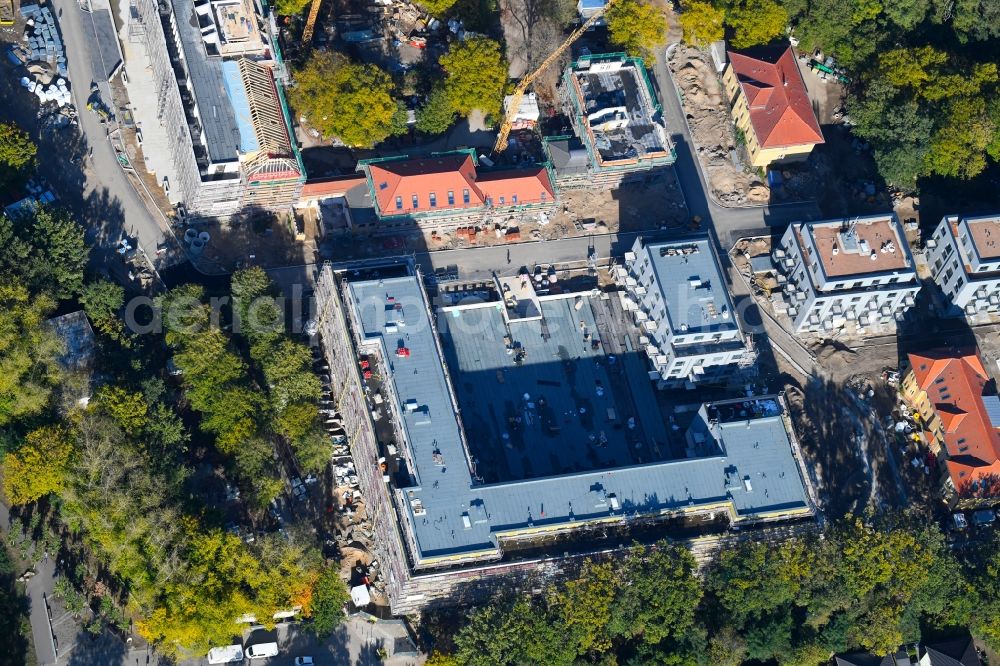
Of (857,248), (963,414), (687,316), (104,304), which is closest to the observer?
(104,304)

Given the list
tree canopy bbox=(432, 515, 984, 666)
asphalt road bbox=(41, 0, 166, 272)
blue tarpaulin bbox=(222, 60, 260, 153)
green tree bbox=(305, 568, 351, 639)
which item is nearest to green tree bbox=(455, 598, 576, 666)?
tree canopy bbox=(432, 515, 984, 666)

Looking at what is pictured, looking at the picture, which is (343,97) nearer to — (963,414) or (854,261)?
(854,261)

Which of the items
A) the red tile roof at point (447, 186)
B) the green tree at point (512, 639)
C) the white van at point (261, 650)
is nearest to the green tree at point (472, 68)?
the red tile roof at point (447, 186)

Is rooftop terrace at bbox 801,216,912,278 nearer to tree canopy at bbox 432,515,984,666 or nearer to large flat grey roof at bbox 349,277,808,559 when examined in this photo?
large flat grey roof at bbox 349,277,808,559

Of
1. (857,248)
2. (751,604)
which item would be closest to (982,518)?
(751,604)

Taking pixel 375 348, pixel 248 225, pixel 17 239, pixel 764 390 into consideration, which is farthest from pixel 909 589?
pixel 17 239

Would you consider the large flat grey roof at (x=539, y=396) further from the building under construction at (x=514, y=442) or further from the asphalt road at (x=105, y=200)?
the asphalt road at (x=105, y=200)

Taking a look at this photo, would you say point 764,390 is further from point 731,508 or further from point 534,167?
point 534,167
